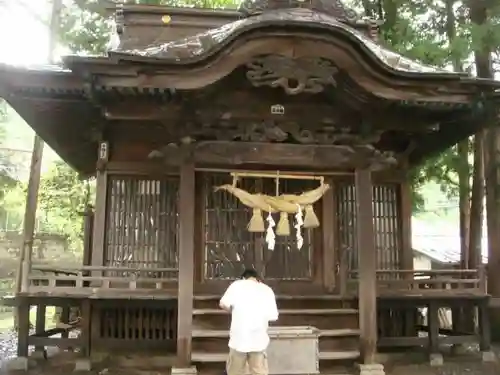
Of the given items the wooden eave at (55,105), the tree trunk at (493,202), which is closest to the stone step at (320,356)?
the wooden eave at (55,105)

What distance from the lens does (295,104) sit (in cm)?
855

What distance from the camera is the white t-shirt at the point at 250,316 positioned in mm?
6074

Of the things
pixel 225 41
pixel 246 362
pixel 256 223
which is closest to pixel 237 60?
pixel 225 41

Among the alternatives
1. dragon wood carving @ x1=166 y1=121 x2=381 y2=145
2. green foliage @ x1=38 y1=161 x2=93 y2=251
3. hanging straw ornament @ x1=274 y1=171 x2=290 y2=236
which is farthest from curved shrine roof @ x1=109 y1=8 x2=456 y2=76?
green foliage @ x1=38 y1=161 x2=93 y2=251

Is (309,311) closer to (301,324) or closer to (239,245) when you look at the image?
(301,324)

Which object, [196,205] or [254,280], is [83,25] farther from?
[254,280]

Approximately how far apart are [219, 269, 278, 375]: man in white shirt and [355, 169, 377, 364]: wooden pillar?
2.18 m

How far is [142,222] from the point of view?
30.9 ft

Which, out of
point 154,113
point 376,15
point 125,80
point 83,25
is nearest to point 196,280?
point 154,113

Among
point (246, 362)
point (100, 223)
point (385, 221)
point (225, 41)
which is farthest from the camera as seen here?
point (385, 221)

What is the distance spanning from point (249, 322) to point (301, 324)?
2565 millimetres

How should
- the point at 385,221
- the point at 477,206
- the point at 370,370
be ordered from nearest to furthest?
the point at 370,370
the point at 385,221
the point at 477,206

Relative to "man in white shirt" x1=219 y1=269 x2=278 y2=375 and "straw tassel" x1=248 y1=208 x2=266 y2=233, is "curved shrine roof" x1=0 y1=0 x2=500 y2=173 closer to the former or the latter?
"straw tassel" x1=248 y1=208 x2=266 y2=233

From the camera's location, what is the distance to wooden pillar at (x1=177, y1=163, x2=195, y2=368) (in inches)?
292
